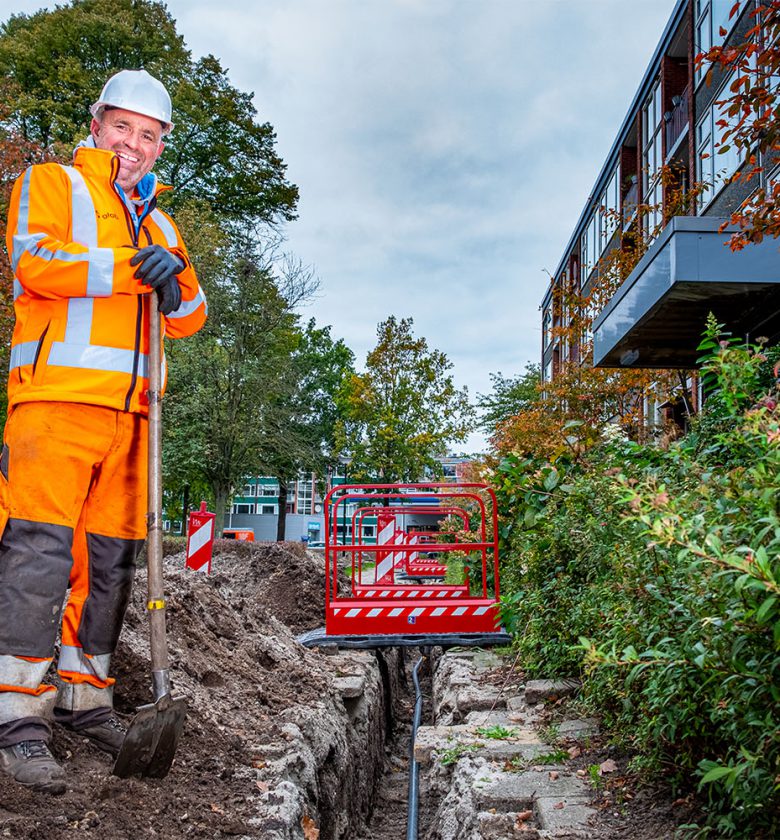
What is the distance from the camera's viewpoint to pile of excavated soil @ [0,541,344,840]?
8.73 feet

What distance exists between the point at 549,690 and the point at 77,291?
349 centimetres

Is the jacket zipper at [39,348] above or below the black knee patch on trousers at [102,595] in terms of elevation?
above

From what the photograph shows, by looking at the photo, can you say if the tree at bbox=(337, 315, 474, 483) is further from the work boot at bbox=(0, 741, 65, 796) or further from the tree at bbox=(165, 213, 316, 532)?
the work boot at bbox=(0, 741, 65, 796)

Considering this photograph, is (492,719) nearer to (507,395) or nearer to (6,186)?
(6,186)

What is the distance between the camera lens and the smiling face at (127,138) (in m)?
3.34

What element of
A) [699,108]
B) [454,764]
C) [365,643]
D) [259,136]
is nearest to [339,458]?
[259,136]

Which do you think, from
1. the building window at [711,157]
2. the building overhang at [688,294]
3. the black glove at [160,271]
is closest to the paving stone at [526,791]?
the black glove at [160,271]

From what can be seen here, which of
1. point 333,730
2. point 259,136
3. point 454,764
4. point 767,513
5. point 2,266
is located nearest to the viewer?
point 767,513

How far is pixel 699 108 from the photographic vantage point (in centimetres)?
1802

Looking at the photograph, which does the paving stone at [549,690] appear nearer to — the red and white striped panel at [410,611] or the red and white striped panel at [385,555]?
the red and white striped panel at [410,611]

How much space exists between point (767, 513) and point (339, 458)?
106 ft

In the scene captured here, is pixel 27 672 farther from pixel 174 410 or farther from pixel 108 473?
pixel 174 410

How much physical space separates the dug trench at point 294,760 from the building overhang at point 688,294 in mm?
4019

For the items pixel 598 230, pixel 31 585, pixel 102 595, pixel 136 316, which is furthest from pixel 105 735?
pixel 598 230
